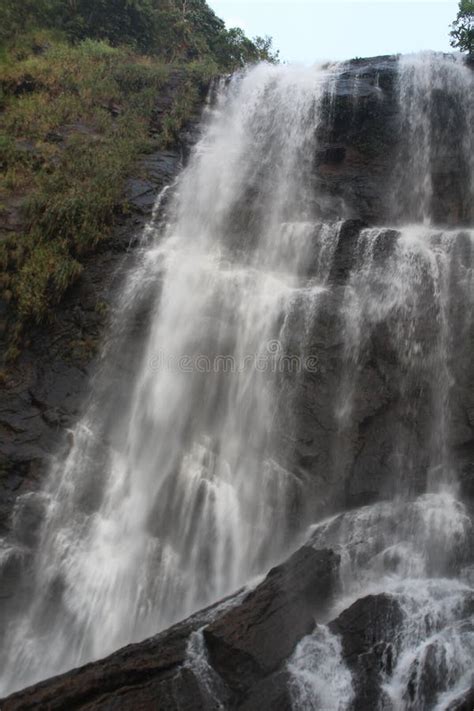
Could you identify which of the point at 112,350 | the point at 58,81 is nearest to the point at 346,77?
the point at 58,81

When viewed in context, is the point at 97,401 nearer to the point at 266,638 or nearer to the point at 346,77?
the point at 266,638

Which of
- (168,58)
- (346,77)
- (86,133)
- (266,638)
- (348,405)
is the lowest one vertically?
(266,638)

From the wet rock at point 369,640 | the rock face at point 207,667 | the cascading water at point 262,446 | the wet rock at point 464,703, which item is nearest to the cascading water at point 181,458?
the cascading water at point 262,446

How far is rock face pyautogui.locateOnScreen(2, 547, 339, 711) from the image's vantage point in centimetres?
764

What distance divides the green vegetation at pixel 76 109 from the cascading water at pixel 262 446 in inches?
87.1

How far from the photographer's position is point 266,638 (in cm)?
843

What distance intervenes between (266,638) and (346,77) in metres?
19.7

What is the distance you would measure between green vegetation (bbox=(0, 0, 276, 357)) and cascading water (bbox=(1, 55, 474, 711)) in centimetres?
221

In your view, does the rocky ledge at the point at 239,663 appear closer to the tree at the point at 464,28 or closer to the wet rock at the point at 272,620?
the wet rock at the point at 272,620

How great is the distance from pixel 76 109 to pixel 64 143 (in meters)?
2.68

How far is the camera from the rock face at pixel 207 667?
301 inches

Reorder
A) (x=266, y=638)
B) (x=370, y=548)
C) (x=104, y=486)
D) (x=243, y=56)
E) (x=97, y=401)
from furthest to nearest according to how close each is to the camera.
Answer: (x=243, y=56) < (x=97, y=401) < (x=104, y=486) < (x=370, y=548) < (x=266, y=638)

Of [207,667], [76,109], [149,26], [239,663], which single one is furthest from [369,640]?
[149,26]

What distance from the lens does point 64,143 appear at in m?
19.8
